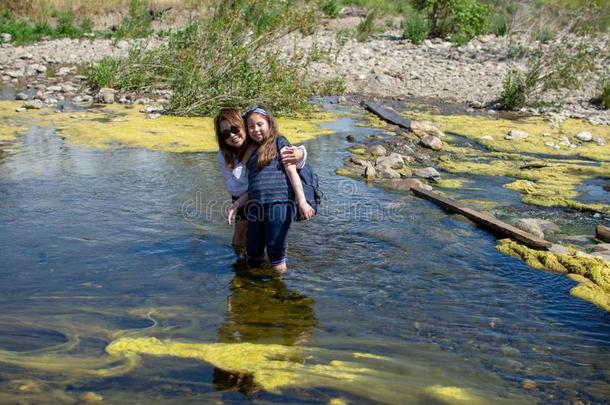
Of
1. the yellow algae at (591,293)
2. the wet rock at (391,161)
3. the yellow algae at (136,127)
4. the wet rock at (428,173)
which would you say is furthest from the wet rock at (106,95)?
the yellow algae at (591,293)

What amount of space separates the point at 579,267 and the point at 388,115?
288 inches

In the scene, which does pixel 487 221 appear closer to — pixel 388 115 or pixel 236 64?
pixel 388 115

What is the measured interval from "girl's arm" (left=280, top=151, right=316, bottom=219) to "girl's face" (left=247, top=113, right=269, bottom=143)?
0.25m

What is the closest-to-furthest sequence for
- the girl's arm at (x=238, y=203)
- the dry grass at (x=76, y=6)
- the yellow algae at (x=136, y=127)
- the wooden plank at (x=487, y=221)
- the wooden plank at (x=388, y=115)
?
1. the girl's arm at (x=238, y=203)
2. the wooden plank at (x=487, y=221)
3. the yellow algae at (x=136, y=127)
4. the wooden plank at (x=388, y=115)
5. the dry grass at (x=76, y=6)

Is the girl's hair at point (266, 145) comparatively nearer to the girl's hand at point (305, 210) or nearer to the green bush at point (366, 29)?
the girl's hand at point (305, 210)

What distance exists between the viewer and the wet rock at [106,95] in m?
13.0

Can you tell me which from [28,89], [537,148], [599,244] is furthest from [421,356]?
[28,89]

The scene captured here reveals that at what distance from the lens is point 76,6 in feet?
81.5

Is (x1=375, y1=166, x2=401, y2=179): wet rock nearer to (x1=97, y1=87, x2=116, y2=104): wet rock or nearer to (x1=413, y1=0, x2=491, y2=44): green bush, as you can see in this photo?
(x1=97, y1=87, x2=116, y2=104): wet rock

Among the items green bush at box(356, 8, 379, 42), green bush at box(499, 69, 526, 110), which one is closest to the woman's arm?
green bush at box(499, 69, 526, 110)

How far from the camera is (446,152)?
34.1 feet

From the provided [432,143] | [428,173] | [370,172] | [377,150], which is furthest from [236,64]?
[428,173]

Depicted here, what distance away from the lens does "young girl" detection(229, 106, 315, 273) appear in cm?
472

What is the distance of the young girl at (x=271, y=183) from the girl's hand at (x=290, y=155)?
2 centimetres
